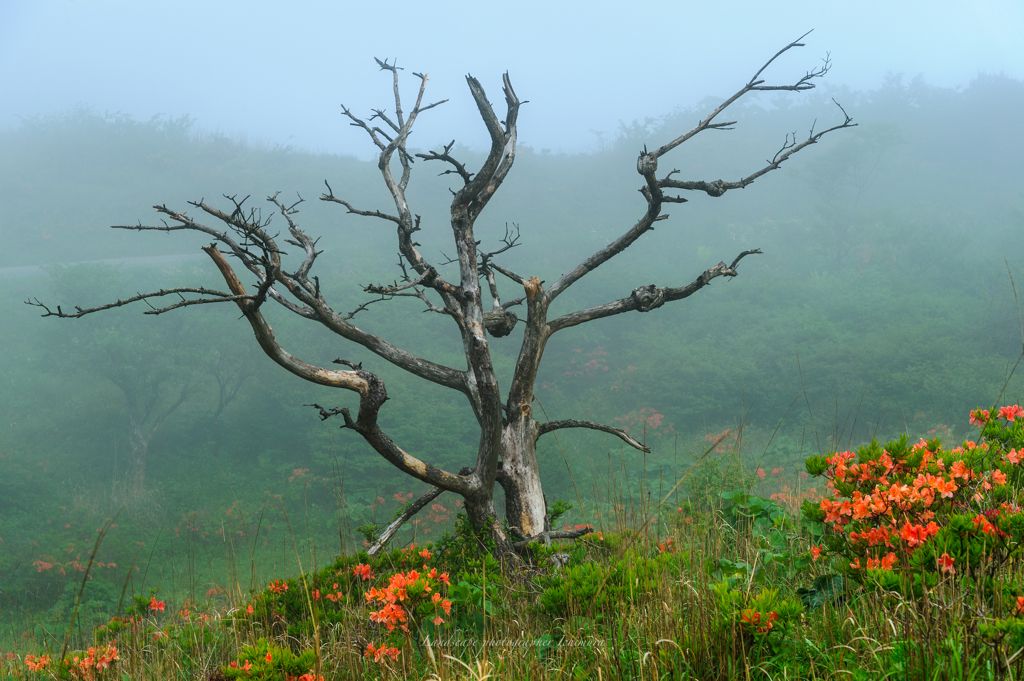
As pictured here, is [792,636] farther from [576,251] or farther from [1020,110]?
[1020,110]

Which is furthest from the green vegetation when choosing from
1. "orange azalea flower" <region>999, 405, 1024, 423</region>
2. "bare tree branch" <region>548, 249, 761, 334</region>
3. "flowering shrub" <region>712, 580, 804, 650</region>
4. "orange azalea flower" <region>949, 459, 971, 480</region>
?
"bare tree branch" <region>548, 249, 761, 334</region>

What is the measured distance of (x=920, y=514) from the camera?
1681 mm

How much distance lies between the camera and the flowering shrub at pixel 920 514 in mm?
1442

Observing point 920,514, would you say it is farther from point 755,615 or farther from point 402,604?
point 402,604

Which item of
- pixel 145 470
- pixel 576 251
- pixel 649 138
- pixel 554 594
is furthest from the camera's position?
pixel 649 138

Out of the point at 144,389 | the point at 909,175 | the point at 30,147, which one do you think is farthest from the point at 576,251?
the point at 30,147

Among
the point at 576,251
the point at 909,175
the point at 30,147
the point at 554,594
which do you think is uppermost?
the point at 909,175

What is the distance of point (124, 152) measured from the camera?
28.9m

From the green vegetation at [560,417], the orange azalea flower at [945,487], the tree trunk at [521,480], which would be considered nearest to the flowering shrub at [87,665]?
the green vegetation at [560,417]

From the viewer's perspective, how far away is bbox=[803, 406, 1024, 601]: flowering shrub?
4.73 feet

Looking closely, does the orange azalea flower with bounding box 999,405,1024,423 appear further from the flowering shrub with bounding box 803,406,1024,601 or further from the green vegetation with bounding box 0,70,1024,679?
the green vegetation with bounding box 0,70,1024,679

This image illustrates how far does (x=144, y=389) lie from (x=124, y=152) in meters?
20.4

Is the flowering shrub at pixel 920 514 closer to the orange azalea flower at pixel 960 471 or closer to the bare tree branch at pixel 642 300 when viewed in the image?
the orange azalea flower at pixel 960 471

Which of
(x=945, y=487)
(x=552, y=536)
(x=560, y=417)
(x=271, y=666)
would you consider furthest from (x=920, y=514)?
(x=560, y=417)
